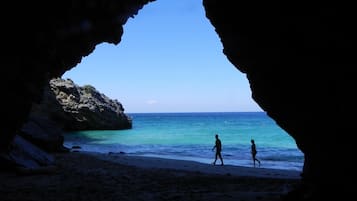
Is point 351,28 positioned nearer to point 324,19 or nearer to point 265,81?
point 324,19

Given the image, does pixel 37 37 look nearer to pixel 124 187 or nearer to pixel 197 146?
pixel 124 187

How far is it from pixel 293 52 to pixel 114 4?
26.5 feet

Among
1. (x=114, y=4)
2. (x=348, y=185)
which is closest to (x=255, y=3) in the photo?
(x=348, y=185)

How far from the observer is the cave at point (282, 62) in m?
6.78

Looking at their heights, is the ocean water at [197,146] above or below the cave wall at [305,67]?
below

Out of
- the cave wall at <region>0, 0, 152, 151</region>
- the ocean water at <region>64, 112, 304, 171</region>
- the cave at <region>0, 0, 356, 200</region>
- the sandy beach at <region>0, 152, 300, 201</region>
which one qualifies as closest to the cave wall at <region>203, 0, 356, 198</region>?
the cave at <region>0, 0, 356, 200</region>

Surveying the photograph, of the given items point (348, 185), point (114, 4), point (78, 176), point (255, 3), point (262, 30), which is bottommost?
point (78, 176)

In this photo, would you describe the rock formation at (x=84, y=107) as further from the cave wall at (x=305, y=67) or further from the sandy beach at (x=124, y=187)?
the cave wall at (x=305, y=67)

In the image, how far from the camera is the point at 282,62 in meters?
8.18

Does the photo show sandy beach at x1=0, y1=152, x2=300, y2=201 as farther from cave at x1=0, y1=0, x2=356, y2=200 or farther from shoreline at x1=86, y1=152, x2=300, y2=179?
shoreline at x1=86, y1=152, x2=300, y2=179

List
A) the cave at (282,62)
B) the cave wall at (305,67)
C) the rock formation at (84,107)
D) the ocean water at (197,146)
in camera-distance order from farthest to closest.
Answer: the rock formation at (84,107) < the ocean water at (197,146) < the cave at (282,62) < the cave wall at (305,67)

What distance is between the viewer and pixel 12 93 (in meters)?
10.6

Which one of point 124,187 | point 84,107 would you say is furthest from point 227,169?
point 84,107

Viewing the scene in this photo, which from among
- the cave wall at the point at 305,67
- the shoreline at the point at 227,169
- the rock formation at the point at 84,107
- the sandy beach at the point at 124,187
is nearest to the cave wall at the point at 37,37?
the sandy beach at the point at 124,187
